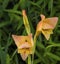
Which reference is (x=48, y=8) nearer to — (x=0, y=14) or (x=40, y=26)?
(x=0, y=14)

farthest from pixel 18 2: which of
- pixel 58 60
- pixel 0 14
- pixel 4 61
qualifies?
pixel 4 61

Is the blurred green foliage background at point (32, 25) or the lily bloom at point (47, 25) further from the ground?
the lily bloom at point (47, 25)

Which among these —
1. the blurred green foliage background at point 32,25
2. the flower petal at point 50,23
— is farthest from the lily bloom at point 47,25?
the blurred green foliage background at point 32,25

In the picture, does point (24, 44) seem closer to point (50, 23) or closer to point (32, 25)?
point (50, 23)

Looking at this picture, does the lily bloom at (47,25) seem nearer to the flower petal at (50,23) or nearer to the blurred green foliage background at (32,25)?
the flower petal at (50,23)

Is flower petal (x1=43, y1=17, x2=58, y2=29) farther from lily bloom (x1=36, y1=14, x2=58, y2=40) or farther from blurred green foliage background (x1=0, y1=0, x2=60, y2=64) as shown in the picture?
blurred green foliage background (x1=0, y1=0, x2=60, y2=64)

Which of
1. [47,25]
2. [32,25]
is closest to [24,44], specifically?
[47,25]

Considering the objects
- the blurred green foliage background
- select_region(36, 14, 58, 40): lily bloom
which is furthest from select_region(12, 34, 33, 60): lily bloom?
the blurred green foliage background

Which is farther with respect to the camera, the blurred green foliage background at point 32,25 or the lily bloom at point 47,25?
the blurred green foliage background at point 32,25
